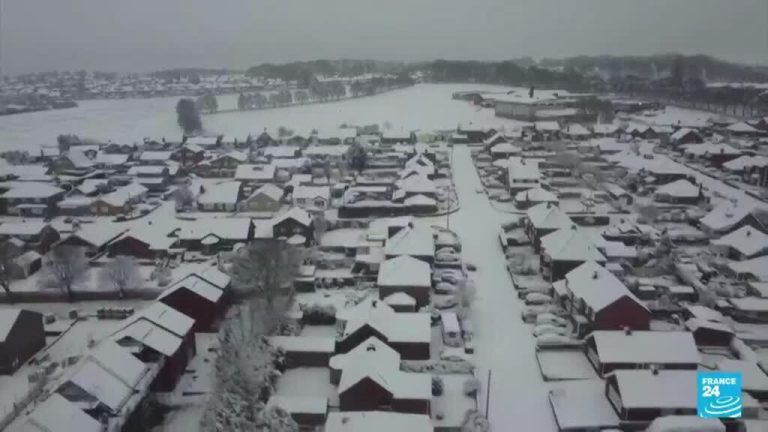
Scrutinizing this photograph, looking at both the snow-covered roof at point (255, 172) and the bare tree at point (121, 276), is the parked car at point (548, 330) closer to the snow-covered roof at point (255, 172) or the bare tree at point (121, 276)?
the bare tree at point (121, 276)

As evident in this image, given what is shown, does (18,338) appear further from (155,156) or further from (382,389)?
(155,156)

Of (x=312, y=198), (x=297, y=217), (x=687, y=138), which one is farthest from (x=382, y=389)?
(x=687, y=138)

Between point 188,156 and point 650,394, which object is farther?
point 188,156

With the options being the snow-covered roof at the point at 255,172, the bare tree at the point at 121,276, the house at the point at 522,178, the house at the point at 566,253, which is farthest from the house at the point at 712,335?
the snow-covered roof at the point at 255,172

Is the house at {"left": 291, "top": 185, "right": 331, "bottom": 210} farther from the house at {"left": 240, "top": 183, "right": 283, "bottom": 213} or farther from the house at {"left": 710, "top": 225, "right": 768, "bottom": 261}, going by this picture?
the house at {"left": 710, "top": 225, "right": 768, "bottom": 261}

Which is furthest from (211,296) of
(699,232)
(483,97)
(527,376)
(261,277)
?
(483,97)
